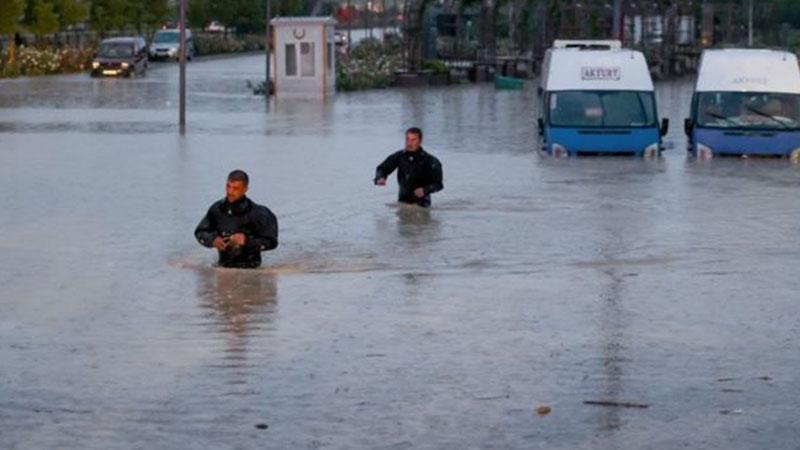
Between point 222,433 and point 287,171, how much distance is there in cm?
1875

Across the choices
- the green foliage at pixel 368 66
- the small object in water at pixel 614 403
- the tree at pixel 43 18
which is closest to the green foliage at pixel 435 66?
the green foliage at pixel 368 66

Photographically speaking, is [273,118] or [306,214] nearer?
[306,214]

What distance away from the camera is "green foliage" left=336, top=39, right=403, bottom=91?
61.8 m

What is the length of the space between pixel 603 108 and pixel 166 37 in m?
63.0

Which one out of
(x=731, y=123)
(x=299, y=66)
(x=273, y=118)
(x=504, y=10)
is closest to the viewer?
(x=731, y=123)

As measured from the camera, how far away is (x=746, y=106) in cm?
3353

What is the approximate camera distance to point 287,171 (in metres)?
28.6

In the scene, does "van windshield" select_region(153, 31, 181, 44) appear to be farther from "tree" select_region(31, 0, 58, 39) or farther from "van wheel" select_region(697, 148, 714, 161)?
"van wheel" select_region(697, 148, 714, 161)

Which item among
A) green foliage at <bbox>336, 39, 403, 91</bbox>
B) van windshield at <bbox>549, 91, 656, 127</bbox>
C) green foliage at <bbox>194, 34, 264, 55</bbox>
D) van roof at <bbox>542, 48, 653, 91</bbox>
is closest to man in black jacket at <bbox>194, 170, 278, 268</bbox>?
van windshield at <bbox>549, 91, 656, 127</bbox>

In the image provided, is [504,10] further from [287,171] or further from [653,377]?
[653,377]

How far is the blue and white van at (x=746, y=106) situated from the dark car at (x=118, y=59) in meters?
41.7

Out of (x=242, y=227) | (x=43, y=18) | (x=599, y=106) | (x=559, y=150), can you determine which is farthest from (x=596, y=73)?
(x=43, y=18)

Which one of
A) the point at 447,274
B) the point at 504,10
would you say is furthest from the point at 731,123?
the point at 504,10

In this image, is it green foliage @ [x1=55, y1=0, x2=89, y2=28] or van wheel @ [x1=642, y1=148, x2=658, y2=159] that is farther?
green foliage @ [x1=55, y1=0, x2=89, y2=28]
